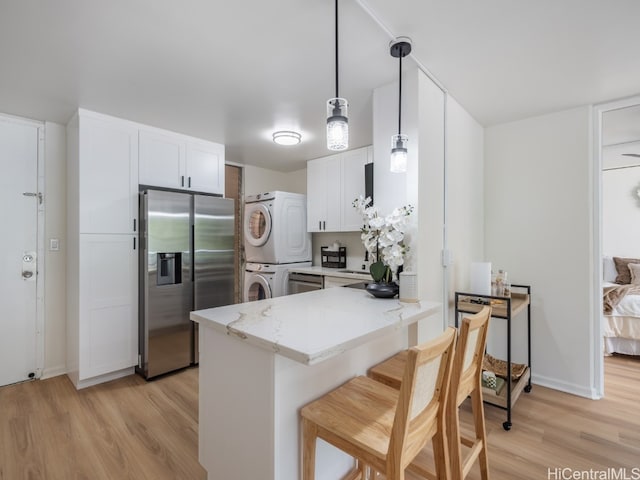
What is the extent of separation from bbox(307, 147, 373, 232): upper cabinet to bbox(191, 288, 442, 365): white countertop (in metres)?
2.02

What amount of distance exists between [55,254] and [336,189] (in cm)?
295

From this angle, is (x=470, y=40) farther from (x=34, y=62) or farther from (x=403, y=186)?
(x=34, y=62)

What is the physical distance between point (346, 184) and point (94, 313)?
284cm

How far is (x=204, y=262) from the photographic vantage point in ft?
10.5

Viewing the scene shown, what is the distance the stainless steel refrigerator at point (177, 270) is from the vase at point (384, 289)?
6.54ft

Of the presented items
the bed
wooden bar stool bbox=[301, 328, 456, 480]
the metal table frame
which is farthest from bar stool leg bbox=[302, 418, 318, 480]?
the bed

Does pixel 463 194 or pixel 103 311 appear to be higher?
pixel 463 194

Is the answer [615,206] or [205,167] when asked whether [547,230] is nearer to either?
[615,206]

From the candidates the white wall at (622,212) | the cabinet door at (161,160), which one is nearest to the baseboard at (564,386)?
the white wall at (622,212)

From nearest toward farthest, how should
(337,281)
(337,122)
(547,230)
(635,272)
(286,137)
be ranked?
(337,122) < (547,230) < (286,137) < (337,281) < (635,272)

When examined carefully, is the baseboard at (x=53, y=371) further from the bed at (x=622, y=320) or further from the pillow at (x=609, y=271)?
the pillow at (x=609, y=271)

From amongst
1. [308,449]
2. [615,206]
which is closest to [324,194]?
[308,449]

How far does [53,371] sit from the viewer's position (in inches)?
116

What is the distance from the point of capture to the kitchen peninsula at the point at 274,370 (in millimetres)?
1153
